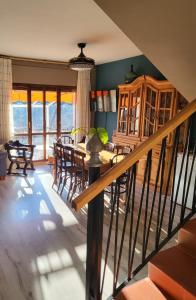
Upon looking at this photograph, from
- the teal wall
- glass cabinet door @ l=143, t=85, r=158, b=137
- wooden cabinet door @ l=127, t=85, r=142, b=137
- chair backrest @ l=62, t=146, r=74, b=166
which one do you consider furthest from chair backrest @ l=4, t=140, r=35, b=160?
glass cabinet door @ l=143, t=85, r=158, b=137

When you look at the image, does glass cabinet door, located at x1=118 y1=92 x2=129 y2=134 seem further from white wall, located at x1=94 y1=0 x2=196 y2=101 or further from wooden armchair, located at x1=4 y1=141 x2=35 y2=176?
white wall, located at x1=94 y1=0 x2=196 y2=101

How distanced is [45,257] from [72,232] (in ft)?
1.94

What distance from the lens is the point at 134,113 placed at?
5.13 metres

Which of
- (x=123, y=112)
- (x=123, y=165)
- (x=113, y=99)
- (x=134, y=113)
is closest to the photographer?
(x=123, y=165)

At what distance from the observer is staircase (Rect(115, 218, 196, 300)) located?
1.43 m

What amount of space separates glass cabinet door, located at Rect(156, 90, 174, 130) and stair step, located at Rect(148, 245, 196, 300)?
10.1 ft

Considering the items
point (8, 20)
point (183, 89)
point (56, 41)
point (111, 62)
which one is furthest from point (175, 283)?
point (111, 62)

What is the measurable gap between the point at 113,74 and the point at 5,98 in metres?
2.64

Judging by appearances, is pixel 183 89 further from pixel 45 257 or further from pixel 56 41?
pixel 56 41

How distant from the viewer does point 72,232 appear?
10.3 feet

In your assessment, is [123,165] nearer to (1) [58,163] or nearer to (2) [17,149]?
(1) [58,163]

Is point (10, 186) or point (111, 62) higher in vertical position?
point (111, 62)

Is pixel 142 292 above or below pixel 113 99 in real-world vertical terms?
below

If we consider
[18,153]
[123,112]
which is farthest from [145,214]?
[18,153]
